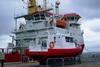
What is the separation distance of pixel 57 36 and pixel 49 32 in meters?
1.60

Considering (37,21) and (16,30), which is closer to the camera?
(37,21)

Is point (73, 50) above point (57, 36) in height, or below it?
below

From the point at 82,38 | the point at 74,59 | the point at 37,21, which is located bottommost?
the point at 74,59

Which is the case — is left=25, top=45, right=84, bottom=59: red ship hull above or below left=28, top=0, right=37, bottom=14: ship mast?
below

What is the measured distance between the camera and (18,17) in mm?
41250

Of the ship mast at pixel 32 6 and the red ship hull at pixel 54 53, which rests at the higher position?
the ship mast at pixel 32 6

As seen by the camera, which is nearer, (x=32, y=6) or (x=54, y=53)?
(x=54, y=53)

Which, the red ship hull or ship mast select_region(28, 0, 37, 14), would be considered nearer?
the red ship hull

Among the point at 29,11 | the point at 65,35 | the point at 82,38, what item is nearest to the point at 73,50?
the point at 65,35

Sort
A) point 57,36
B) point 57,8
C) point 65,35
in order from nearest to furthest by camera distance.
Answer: point 57,36 < point 65,35 < point 57,8

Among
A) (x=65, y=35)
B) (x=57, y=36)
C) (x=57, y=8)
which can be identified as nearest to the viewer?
(x=57, y=36)

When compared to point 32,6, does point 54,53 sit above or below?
below

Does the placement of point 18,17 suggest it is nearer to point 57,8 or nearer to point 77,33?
point 57,8

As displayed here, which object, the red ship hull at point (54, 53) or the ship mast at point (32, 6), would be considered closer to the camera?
the red ship hull at point (54, 53)
